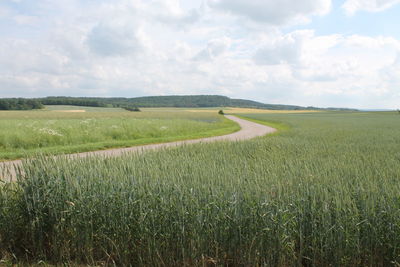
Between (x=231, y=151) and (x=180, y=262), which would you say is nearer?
(x=180, y=262)

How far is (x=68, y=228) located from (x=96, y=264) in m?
0.76

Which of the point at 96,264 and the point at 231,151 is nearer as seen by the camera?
the point at 96,264

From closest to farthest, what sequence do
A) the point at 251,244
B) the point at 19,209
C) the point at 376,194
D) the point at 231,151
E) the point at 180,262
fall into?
the point at 251,244
the point at 180,262
the point at 376,194
the point at 19,209
the point at 231,151

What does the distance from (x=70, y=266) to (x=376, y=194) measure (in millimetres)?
4756

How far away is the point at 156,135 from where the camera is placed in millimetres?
26875

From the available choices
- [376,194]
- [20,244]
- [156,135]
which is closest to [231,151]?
[376,194]

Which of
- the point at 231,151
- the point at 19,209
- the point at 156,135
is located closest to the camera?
the point at 19,209

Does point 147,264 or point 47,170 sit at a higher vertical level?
point 47,170

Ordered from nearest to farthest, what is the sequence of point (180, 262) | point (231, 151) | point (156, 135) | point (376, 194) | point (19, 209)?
point (180, 262), point (376, 194), point (19, 209), point (231, 151), point (156, 135)

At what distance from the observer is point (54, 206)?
17.1 feet

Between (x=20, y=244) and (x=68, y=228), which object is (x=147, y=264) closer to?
(x=68, y=228)

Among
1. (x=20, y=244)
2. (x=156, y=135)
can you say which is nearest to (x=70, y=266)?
(x=20, y=244)

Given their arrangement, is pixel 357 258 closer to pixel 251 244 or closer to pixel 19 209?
pixel 251 244

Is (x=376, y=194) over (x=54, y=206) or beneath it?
over
